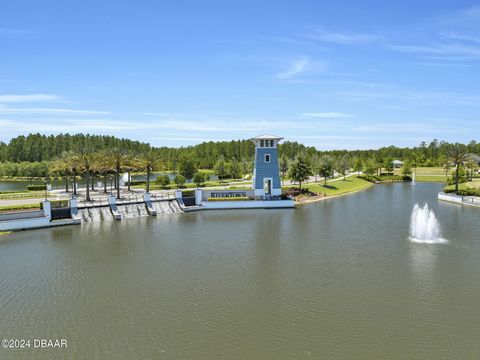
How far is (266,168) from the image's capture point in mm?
57156

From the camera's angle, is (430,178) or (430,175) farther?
(430,175)

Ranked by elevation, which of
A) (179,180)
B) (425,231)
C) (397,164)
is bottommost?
(425,231)

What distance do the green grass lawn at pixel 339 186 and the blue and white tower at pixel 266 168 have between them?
46.7ft

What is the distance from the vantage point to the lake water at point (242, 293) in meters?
16.8

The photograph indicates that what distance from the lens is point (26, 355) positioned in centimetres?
1608

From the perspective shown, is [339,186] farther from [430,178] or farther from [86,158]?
[86,158]

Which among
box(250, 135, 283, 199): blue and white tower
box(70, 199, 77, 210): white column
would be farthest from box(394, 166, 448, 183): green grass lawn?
box(70, 199, 77, 210): white column

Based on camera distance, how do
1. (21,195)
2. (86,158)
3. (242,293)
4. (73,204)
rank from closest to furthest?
(242,293), (73,204), (86,158), (21,195)

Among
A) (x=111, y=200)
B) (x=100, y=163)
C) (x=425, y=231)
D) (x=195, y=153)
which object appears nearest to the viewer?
(x=425, y=231)

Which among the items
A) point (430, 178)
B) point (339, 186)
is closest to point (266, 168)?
point (339, 186)

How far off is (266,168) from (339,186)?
104 ft

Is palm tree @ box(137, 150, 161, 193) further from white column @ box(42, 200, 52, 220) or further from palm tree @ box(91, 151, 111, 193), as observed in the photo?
white column @ box(42, 200, 52, 220)

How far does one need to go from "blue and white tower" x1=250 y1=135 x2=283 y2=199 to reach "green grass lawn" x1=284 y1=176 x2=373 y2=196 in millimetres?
14223

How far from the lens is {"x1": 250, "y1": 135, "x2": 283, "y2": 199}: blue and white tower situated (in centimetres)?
5684
